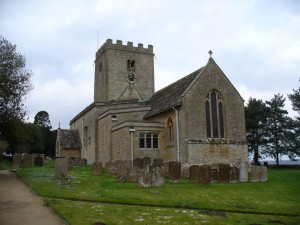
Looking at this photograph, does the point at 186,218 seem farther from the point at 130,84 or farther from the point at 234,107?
the point at 130,84

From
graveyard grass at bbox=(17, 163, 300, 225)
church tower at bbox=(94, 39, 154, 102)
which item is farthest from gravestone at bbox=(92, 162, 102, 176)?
church tower at bbox=(94, 39, 154, 102)

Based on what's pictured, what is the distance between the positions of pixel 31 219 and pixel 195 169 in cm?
1121

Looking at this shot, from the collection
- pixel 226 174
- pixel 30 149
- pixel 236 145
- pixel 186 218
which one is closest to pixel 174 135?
pixel 236 145

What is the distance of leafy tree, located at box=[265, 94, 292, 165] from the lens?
134ft

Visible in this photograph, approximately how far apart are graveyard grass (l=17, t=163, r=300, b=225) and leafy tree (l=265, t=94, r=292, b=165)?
23959 millimetres

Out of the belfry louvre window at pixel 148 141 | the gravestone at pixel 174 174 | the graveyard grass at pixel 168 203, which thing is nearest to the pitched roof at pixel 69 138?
the belfry louvre window at pixel 148 141

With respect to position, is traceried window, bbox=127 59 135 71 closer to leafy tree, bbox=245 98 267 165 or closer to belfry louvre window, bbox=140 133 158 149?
leafy tree, bbox=245 98 267 165

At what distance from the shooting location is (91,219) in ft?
32.0

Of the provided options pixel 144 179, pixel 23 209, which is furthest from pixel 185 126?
pixel 23 209

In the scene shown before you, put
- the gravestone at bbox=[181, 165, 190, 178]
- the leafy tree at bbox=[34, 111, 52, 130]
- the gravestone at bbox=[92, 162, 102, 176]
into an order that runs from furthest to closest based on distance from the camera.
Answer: the leafy tree at bbox=[34, 111, 52, 130] < the gravestone at bbox=[92, 162, 102, 176] < the gravestone at bbox=[181, 165, 190, 178]

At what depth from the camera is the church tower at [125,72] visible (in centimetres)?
4228

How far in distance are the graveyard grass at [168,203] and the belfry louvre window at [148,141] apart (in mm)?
9616

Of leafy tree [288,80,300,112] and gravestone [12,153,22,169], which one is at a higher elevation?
leafy tree [288,80,300,112]

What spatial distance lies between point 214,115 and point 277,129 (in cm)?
1790
